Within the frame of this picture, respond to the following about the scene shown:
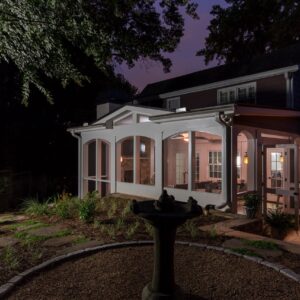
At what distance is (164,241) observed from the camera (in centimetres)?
375

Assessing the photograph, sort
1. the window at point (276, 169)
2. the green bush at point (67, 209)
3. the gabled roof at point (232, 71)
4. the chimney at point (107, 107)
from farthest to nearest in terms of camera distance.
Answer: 1. the chimney at point (107, 107)
2. the gabled roof at point (232, 71)
3. the window at point (276, 169)
4. the green bush at point (67, 209)

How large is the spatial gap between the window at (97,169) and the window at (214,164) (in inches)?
182

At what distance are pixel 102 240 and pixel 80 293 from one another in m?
2.22

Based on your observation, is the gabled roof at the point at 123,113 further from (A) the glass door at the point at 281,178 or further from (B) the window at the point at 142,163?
(A) the glass door at the point at 281,178

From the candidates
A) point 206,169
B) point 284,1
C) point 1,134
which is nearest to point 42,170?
point 1,134

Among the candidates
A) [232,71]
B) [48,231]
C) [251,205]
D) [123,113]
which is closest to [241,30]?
[232,71]

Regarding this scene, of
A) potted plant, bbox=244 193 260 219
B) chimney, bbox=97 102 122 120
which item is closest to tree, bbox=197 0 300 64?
chimney, bbox=97 102 122 120

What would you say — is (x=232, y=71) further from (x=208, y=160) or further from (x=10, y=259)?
(x=10, y=259)

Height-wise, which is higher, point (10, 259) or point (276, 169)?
point (276, 169)

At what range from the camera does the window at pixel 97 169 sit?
13781mm

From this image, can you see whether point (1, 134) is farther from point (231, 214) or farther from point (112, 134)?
point (231, 214)

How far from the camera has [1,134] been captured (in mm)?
17438

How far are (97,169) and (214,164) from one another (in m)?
5.20

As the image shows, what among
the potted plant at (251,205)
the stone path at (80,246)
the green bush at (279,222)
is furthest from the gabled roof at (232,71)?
the stone path at (80,246)
